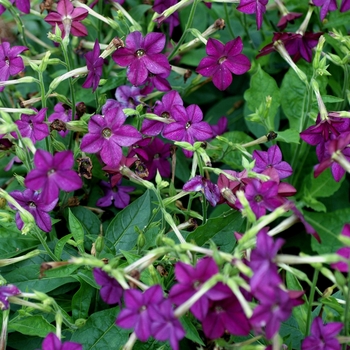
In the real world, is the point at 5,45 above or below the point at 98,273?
above

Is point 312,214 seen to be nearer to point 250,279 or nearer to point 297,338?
point 297,338

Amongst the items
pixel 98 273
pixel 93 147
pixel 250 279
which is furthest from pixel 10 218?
pixel 250 279

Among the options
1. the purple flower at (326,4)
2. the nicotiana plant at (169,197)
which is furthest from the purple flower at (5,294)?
the purple flower at (326,4)

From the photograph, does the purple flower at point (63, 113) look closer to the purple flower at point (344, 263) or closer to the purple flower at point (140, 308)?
the purple flower at point (140, 308)

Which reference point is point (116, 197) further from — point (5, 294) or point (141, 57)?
point (5, 294)

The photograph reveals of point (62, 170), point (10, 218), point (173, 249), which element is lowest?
point (10, 218)

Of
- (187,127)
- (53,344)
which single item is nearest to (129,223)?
(187,127)
